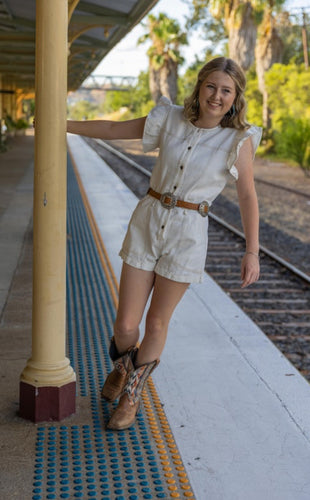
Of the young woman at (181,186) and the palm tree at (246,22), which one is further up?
the palm tree at (246,22)

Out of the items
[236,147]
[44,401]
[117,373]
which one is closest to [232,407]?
[117,373]

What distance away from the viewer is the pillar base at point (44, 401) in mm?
3496

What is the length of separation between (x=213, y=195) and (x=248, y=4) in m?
27.1

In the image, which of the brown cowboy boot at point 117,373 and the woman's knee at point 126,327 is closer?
the woman's knee at point 126,327

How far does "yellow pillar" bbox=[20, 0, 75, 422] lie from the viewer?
3.28 meters

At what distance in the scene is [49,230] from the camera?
341 cm

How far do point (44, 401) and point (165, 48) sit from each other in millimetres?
42689

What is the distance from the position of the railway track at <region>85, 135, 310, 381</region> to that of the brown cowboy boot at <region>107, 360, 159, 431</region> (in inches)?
74.7

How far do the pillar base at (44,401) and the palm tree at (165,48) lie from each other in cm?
4034

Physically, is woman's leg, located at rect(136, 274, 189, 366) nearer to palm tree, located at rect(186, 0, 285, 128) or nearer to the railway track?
the railway track

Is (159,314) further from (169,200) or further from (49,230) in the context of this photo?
(49,230)

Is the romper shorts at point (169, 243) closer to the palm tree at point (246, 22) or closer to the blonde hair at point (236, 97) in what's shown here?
the blonde hair at point (236, 97)

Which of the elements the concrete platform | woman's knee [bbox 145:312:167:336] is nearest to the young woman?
woman's knee [bbox 145:312:167:336]

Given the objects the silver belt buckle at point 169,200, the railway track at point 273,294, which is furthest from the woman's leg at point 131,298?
the railway track at point 273,294
